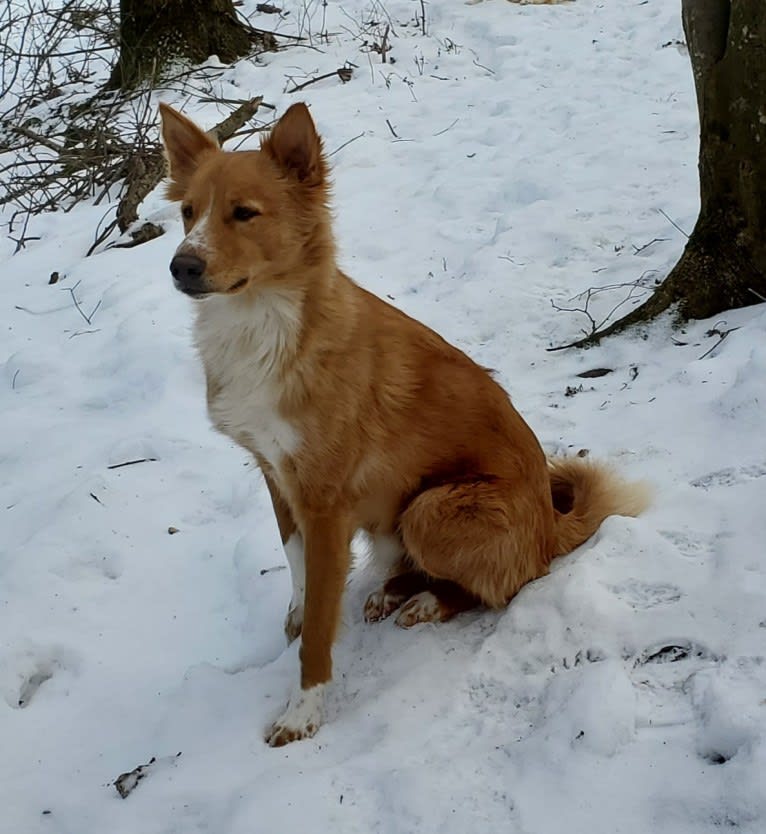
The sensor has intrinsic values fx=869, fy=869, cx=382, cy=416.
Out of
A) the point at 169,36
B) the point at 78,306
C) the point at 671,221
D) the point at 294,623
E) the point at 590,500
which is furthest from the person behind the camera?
the point at 169,36

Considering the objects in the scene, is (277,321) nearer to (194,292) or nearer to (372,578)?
(194,292)

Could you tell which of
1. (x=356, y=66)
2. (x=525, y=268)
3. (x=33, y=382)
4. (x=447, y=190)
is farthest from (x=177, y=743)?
(x=356, y=66)

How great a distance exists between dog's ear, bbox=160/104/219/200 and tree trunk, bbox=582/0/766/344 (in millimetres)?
2204

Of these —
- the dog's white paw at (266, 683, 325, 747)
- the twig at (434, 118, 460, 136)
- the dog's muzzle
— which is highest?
the dog's muzzle

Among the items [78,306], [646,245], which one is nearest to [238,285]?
[646,245]

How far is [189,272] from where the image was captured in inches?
93.6

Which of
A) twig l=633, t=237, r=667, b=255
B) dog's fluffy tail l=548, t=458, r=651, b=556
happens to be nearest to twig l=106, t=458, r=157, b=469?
dog's fluffy tail l=548, t=458, r=651, b=556

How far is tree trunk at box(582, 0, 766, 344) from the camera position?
3.55 m

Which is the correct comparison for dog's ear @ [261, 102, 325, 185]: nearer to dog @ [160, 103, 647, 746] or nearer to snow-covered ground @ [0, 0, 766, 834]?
dog @ [160, 103, 647, 746]

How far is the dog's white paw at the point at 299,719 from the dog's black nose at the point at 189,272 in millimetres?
1197

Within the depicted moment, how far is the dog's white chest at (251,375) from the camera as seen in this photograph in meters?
2.52

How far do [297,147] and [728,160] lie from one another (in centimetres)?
207

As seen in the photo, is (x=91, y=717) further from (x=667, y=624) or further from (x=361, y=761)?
(x=667, y=624)

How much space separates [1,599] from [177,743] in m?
1.03
